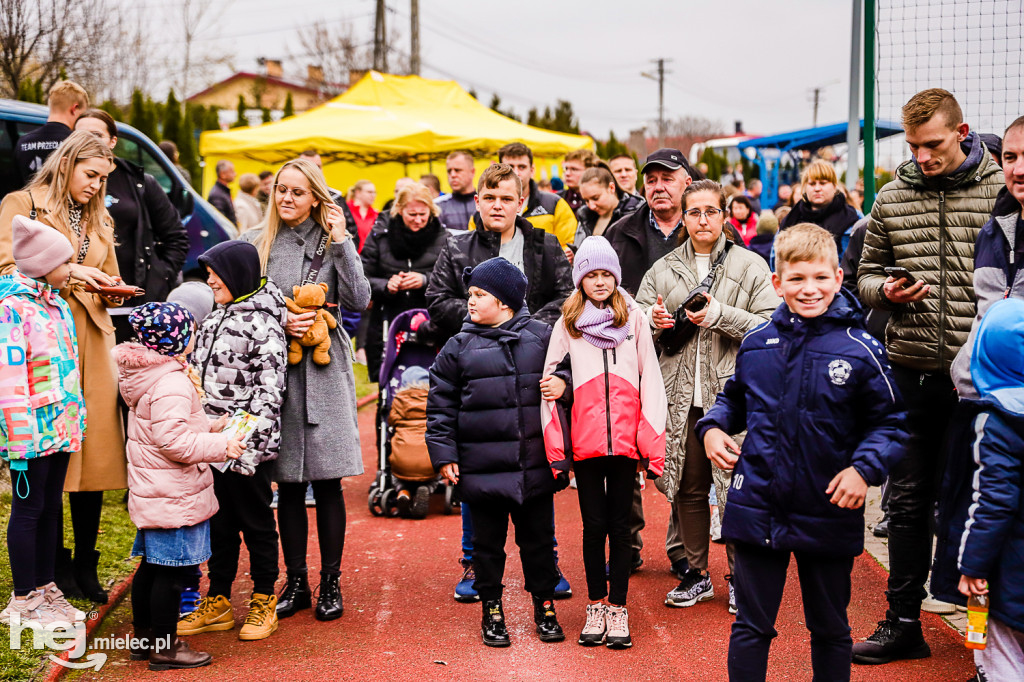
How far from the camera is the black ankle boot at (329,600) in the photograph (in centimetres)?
521

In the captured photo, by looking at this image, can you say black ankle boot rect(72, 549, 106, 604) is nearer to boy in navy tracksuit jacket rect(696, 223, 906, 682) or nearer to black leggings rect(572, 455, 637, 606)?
black leggings rect(572, 455, 637, 606)

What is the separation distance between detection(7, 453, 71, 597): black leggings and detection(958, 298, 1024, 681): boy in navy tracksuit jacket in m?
4.08

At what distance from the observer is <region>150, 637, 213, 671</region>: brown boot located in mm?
4531

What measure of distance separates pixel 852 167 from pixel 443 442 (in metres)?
5.95

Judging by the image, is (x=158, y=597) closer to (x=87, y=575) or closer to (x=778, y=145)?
(x=87, y=575)

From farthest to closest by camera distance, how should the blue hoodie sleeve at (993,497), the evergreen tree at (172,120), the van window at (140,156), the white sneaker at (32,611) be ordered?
the evergreen tree at (172,120)
the van window at (140,156)
the white sneaker at (32,611)
the blue hoodie sleeve at (993,497)

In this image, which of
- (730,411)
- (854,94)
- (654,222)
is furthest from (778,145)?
(730,411)

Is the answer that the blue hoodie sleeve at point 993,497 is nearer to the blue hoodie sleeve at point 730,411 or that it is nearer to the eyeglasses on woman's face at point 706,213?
the blue hoodie sleeve at point 730,411

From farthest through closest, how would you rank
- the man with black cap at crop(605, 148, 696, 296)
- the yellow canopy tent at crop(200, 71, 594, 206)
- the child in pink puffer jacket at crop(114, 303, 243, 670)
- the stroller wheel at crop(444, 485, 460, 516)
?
the yellow canopy tent at crop(200, 71, 594, 206)
the stroller wheel at crop(444, 485, 460, 516)
the man with black cap at crop(605, 148, 696, 296)
the child in pink puffer jacket at crop(114, 303, 243, 670)

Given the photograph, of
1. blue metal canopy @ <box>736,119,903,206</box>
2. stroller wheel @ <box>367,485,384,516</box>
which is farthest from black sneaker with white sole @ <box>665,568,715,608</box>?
blue metal canopy @ <box>736,119,903,206</box>

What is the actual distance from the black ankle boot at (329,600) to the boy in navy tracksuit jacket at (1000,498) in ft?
10.3

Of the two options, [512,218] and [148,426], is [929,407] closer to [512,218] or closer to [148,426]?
[512,218]

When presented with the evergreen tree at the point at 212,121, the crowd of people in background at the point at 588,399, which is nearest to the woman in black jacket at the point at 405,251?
the crowd of people in background at the point at 588,399

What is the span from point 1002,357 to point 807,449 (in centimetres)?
75
